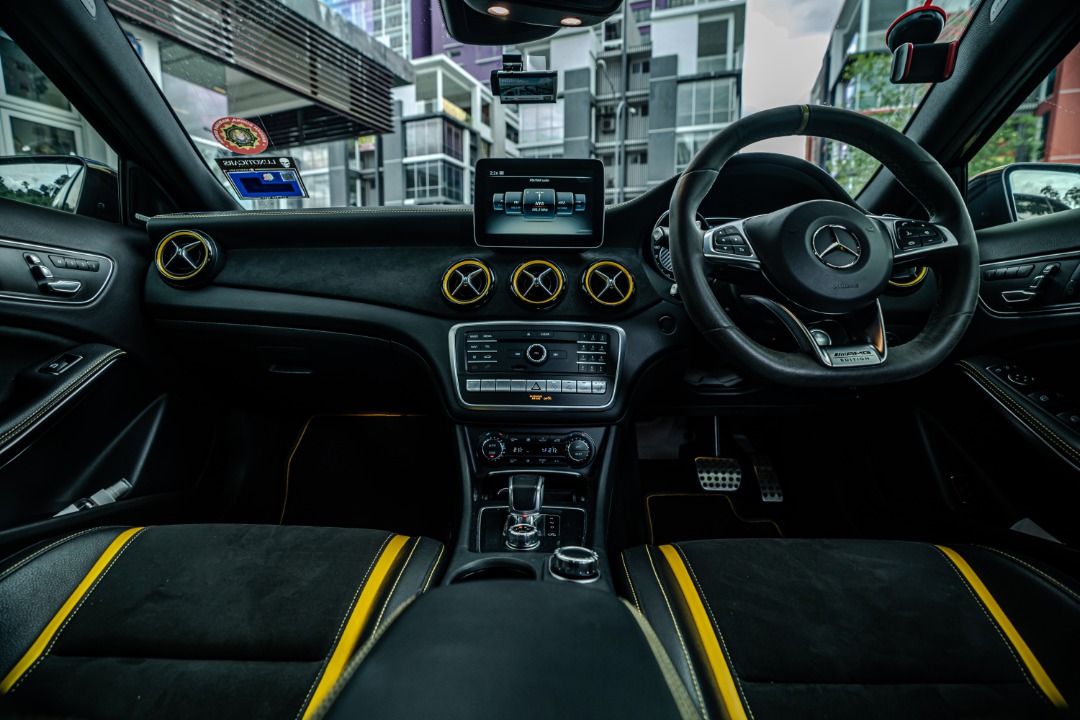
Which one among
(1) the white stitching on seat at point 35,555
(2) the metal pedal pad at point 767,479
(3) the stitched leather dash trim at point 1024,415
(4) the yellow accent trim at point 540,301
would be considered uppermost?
(4) the yellow accent trim at point 540,301

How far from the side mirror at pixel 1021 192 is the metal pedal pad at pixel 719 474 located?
120 cm

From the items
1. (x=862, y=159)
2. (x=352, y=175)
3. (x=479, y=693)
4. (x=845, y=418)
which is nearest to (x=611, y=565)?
(x=479, y=693)

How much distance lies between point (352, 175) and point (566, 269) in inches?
47.0

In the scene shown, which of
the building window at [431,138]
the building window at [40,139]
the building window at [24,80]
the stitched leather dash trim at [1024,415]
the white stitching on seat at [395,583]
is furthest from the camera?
the building window at [431,138]

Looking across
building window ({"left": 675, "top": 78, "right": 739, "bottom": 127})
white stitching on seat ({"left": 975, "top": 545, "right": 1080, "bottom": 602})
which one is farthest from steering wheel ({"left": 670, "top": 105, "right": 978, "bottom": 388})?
building window ({"left": 675, "top": 78, "right": 739, "bottom": 127})

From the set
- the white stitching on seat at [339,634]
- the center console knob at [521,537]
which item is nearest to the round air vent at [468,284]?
the center console knob at [521,537]

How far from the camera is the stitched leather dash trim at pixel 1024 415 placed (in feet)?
4.39

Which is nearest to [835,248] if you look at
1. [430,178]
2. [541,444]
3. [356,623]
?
[541,444]

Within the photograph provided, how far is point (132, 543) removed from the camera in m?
1.20

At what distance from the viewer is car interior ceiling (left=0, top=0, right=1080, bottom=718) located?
2.84ft

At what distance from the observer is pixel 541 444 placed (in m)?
1.74

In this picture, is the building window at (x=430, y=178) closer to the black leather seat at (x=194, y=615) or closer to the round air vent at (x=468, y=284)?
the round air vent at (x=468, y=284)

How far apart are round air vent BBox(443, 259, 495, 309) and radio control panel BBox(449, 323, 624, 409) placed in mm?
83

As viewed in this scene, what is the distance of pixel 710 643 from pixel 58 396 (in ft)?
5.74
